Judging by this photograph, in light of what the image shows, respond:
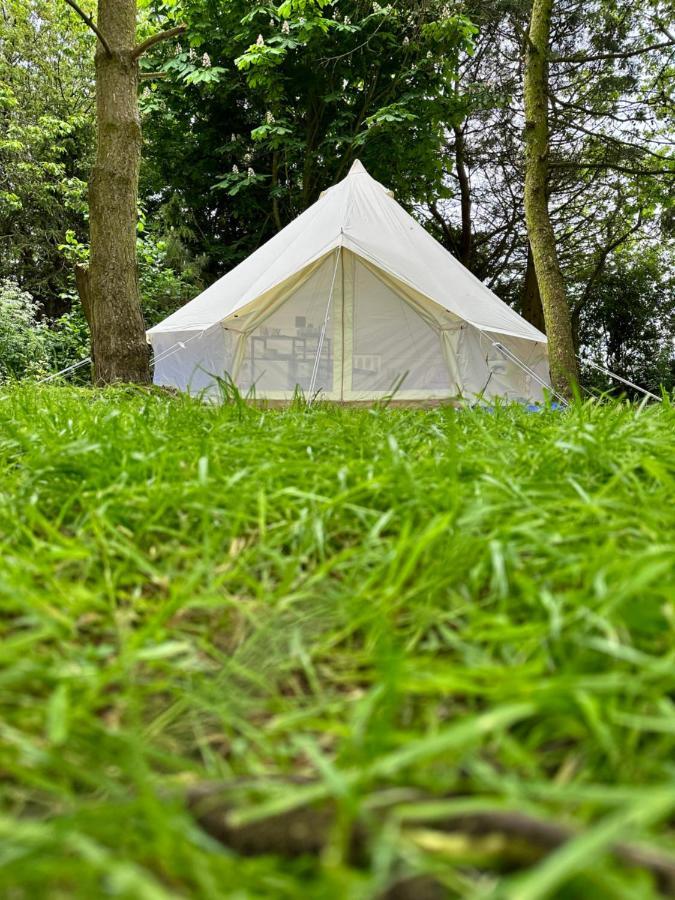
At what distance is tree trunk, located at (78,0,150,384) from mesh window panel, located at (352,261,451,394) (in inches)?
106

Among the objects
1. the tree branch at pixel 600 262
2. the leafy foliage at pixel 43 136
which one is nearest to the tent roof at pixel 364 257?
the tree branch at pixel 600 262

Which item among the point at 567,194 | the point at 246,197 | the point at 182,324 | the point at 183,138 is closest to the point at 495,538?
the point at 182,324

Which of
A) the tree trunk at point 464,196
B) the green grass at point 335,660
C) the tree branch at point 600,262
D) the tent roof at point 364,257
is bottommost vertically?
the green grass at point 335,660

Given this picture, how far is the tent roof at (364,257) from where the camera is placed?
6.25m

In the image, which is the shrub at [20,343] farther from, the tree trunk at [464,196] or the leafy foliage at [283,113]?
the tree trunk at [464,196]

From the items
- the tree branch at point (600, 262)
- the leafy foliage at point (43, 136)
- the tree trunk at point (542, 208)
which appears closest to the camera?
the tree trunk at point (542, 208)

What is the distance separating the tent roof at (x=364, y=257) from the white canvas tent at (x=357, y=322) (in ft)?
0.06

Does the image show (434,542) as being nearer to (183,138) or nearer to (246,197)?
(246,197)

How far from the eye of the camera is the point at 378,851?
44 cm

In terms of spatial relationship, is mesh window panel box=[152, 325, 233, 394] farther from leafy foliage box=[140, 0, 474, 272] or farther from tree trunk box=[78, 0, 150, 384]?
leafy foliage box=[140, 0, 474, 272]

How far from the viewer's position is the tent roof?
6254 millimetres

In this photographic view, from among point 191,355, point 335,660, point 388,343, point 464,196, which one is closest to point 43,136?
point 464,196

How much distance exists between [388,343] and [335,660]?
6124 mm

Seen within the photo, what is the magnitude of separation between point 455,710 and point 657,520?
1.91 ft
